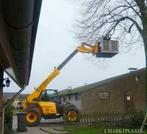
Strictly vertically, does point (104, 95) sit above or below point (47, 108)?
above

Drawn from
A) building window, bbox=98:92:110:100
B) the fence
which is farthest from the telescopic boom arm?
building window, bbox=98:92:110:100

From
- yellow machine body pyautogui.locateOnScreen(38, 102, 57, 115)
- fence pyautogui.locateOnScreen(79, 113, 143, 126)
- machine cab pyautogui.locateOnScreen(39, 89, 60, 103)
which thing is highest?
machine cab pyautogui.locateOnScreen(39, 89, 60, 103)

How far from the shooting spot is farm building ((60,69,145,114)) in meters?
43.1

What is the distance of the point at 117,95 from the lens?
44469 mm

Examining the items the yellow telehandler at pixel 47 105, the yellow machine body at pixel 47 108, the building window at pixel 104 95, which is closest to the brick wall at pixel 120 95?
the building window at pixel 104 95

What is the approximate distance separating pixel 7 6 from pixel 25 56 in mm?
3186

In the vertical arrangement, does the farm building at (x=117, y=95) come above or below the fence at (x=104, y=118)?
above

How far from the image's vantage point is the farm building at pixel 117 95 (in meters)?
43.1

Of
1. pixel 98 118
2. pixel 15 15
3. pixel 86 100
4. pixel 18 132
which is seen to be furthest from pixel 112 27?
pixel 15 15

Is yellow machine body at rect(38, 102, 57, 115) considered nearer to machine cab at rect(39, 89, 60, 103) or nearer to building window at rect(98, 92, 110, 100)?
machine cab at rect(39, 89, 60, 103)

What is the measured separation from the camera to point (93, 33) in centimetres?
2914

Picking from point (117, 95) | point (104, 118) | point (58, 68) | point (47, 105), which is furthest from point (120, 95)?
point (58, 68)

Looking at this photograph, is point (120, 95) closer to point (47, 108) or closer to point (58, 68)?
point (47, 108)

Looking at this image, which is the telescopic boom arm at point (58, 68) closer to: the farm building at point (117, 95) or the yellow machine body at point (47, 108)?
the yellow machine body at point (47, 108)
